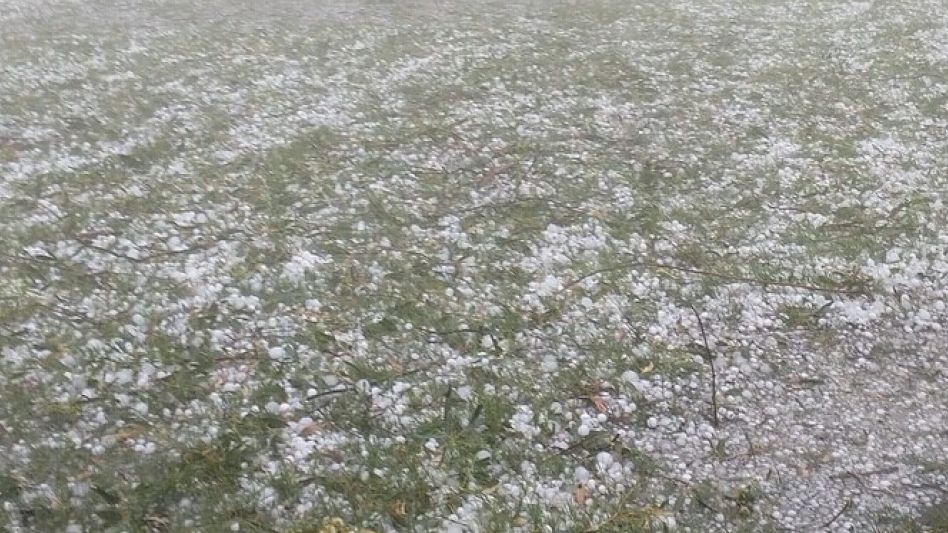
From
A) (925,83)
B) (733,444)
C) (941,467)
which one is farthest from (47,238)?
(925,83)

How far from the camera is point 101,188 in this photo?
784cm

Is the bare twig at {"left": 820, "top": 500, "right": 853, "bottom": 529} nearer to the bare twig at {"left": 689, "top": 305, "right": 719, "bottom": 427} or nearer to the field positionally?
the field

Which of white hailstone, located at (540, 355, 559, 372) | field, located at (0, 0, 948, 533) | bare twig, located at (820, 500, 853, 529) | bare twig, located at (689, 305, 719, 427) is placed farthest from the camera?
white hailstone, located at (540, 355, 559, 372)

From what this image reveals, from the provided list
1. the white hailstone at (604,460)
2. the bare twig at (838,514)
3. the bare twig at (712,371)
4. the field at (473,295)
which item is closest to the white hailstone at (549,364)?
the field at (473,295)

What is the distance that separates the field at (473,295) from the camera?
460cm

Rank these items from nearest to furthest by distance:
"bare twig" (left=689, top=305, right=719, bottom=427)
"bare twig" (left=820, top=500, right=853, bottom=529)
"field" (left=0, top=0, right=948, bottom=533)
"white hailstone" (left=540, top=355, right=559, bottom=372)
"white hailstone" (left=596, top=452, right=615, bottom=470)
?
"bare twig" (left=820, top=500, right=853, bottom=529) → "field" (left=0, top=0, right=948, bottom=533) → "white hailstone" (left=596, top=452, right=615, bottom=470) → "bare twig" (left=689, top=305, right=719, bottom=427) → "white hailstone" (left=540, top=355, right=559, bottom=372)

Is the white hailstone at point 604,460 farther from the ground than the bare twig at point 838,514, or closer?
farther from the ground

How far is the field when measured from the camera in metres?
4.60

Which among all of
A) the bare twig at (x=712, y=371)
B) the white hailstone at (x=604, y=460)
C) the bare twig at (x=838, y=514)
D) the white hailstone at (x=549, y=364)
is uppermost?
the white hailstone at (x=549, y=364)

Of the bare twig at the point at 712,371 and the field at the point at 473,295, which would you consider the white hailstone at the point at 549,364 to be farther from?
the bare twig at the point at 712,371

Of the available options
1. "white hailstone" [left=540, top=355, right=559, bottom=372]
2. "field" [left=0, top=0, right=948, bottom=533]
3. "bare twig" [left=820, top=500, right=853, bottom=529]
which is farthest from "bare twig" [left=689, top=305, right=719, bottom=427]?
"white hailstone" [left=540, top=355, right=559, bottom=372]

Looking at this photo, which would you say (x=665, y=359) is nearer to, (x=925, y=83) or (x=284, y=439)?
(x=284, y=439)

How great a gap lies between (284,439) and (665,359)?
8.29ft

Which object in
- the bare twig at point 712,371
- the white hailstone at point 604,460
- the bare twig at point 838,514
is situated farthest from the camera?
the bare twig at point 712,371
